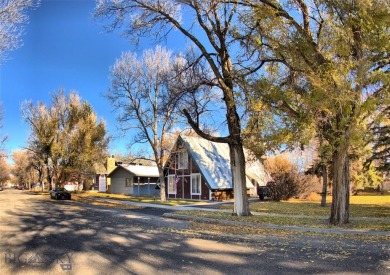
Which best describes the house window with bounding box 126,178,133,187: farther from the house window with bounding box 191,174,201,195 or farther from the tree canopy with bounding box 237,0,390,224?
the tree canopy with bounding box 237,0,390,224

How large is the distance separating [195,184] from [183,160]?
3342 millimetres

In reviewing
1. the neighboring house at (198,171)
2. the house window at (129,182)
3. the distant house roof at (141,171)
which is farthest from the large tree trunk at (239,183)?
the house window at (129,182)

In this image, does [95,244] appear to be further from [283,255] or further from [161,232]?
[283,255]

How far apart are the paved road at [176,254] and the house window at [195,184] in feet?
80.1

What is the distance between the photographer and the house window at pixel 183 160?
38.8 m

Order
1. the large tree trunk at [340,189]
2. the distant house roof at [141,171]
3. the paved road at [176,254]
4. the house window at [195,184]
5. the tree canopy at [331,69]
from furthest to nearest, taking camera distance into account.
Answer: the distant house roof at [141,171] → the house window at [195,184] → the large tree trunk at [340,189] → the tree canopy at [331,69] → the paved road at [176,254]

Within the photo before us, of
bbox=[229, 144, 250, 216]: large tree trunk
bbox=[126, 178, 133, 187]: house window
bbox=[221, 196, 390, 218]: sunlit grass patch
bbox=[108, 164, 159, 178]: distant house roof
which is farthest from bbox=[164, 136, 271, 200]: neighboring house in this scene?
bbox=[229, 144, 250, 216]: large tree trunk

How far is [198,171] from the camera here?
36719 millimetres

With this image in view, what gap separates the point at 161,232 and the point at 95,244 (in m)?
3.37

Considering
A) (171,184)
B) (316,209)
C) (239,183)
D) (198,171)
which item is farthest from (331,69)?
(171,184)

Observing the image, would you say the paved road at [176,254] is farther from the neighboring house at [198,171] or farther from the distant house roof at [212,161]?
the distant house roof at [212,161]

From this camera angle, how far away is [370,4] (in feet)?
34.8

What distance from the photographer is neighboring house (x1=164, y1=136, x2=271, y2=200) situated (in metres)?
35.8

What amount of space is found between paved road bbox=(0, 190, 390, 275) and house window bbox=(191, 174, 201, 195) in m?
24.4
